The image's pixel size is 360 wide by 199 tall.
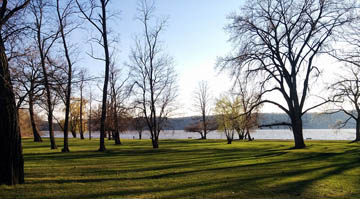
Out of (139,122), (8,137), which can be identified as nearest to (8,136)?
(8,137)

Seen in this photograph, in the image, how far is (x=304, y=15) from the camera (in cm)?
2092

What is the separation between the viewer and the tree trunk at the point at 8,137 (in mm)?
7660

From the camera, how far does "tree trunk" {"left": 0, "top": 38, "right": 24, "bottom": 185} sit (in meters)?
7.66

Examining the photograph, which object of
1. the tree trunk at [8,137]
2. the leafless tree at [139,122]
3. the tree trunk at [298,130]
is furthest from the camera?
the leafless tree at [139,122]

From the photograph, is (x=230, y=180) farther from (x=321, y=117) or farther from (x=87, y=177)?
(x=321, y=117)

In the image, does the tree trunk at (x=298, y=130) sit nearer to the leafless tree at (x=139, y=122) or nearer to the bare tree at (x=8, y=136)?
the leafless tree at (x=139, y=122)

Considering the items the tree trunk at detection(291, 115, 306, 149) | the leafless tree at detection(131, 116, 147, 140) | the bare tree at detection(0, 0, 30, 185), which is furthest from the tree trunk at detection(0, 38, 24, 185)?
the leafless tree at detection(131, 116, 147, 140)

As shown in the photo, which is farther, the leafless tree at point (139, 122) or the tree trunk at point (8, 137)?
the leafless tree at point (139, 122)

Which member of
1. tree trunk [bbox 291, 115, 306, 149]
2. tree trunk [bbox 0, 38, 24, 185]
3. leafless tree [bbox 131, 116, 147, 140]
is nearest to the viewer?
tree trunk [bbox 0, 38, 24, 185]

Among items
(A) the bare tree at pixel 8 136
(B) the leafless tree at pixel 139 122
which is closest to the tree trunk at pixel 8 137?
(A) the bare tree at pixel 8 136

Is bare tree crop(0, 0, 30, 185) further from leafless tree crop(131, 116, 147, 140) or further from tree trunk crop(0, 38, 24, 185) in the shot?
leafless tree crop(131, 116, 147, 140)

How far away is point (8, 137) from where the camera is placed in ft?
25.5

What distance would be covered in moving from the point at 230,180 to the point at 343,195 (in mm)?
3143

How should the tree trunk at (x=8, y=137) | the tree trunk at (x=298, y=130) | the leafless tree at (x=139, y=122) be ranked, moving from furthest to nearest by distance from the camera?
the leafless tree at (x=139, y=122)
the tree trunk at (x=298, y=130)
the tree trunk at (x=8, y=137)
